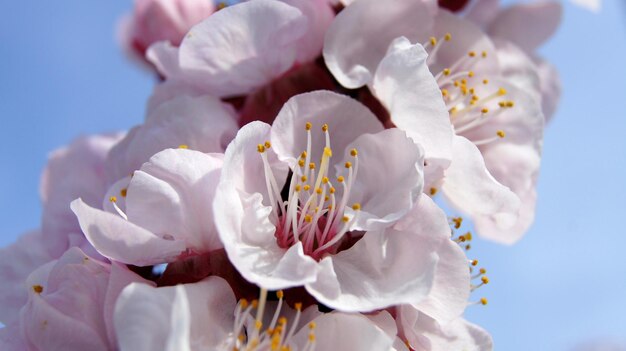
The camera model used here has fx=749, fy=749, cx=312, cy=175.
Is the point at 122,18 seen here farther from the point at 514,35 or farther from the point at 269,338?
the point at 269,338

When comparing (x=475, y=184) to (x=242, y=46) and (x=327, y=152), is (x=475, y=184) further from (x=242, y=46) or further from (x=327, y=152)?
(x=242, y=46)

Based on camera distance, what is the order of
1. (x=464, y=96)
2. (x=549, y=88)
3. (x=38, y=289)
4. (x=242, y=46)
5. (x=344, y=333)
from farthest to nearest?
(x=549, y=88) < (x=464, y=96) < (x=242, y=46) < (x=38, y=289) < (x=344, y=333)

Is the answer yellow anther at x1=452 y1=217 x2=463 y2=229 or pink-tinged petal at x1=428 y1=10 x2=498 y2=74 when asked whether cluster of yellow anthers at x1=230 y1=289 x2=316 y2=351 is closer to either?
yellow anther at x1=452 y1=217 x2=463 y2=229

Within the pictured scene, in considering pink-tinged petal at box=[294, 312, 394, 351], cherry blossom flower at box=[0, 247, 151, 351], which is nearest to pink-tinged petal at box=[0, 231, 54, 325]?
cherry blossom flower at box=[0, 247, 151, 351]

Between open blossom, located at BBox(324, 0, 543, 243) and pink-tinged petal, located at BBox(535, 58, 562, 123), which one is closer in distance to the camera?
open blossom, located at BBox(324, 0, 543, 243)

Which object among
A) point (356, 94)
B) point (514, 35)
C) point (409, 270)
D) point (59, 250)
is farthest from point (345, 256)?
point (514, 35)

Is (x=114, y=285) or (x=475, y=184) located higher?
(x=114, y=285)

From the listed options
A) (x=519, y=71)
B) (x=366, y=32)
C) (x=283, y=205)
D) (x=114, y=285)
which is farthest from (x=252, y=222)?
(x=519, y=71)

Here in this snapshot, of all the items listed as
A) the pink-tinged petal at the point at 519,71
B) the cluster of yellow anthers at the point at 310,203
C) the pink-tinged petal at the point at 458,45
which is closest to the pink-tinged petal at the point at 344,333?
the cluster of yellow anthers at the point at 310,203
